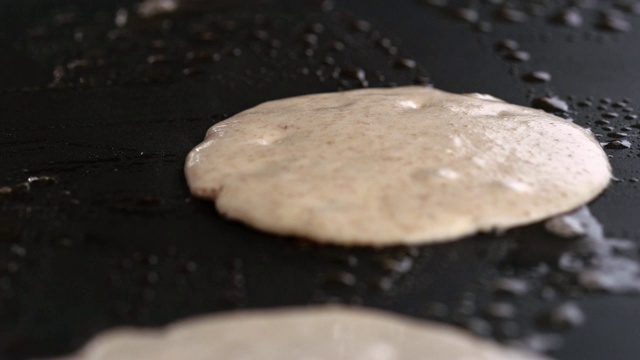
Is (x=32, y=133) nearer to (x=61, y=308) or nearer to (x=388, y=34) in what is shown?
(x=61, y=308)

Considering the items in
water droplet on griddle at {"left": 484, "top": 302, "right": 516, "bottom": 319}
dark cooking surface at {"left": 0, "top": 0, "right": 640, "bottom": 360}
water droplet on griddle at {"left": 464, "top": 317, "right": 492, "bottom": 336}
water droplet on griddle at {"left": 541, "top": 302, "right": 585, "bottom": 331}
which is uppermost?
water droplet on griddle at {"left": 541, "top": 302, "right": 585, "bottom": 331}

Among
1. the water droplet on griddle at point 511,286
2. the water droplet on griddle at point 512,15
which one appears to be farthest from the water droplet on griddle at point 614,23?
the water droplet on griddle at point 511,286

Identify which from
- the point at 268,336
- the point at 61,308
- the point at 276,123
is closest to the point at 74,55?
the point at 276,123

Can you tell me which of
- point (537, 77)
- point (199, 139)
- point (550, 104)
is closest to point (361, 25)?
point (537, 77)

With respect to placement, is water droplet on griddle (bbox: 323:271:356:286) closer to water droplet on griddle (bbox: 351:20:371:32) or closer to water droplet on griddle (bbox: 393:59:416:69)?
water droplet on griddle (bbox: 393:59:416:69)

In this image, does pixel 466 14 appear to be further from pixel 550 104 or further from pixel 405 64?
pixel 550 104

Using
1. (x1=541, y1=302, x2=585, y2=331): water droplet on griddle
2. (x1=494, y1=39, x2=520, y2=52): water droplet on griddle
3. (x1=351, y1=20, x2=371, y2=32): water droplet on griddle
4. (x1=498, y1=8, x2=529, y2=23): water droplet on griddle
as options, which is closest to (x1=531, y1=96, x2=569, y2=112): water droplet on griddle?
(x1=494, y1=39, x2=520, y2=52): water droplet on griddle

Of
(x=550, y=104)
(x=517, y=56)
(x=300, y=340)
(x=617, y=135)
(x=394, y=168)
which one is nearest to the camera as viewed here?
(x=300, y=340)
